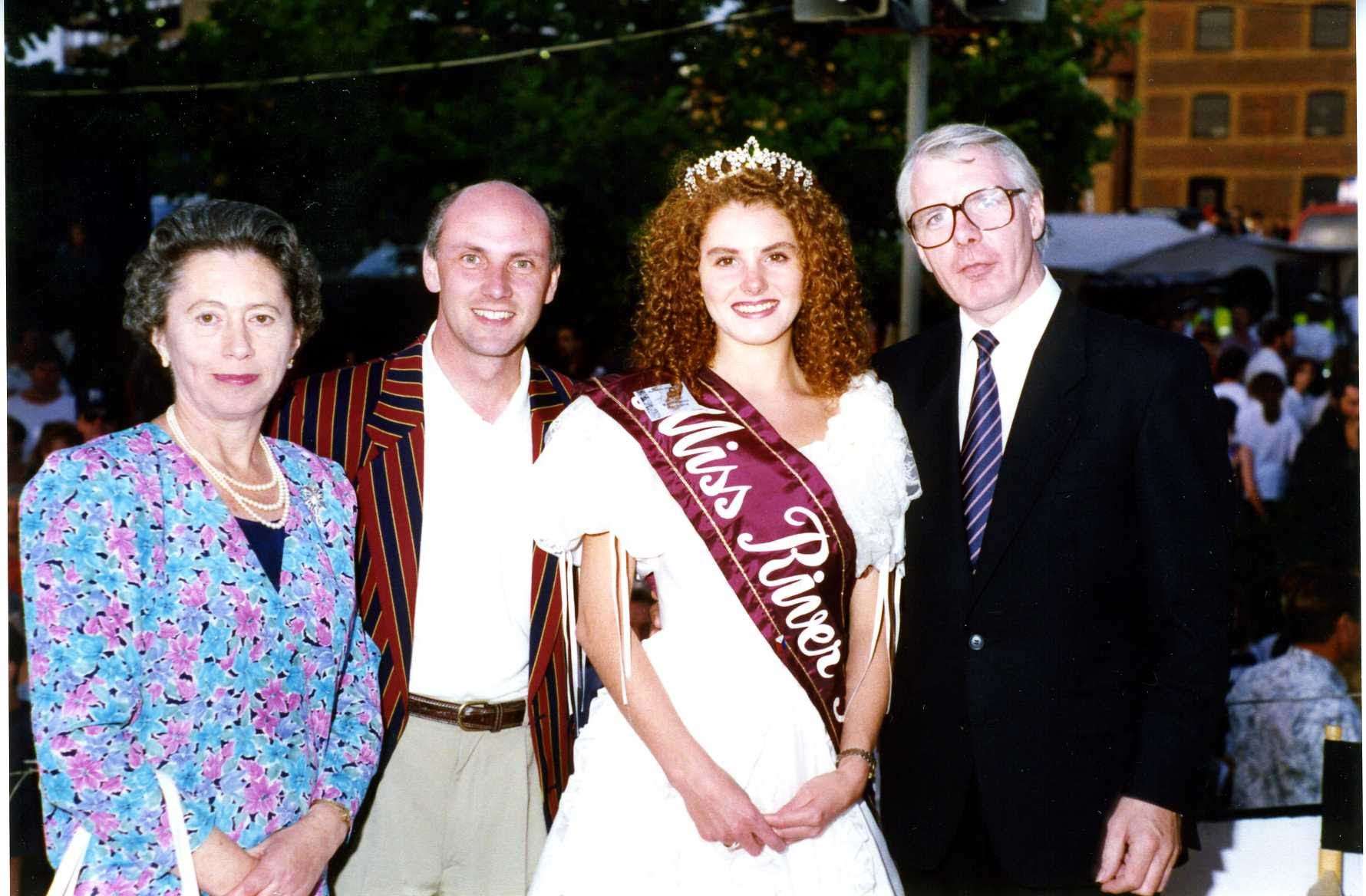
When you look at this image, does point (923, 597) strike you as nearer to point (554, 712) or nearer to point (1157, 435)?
point (1157, 435)

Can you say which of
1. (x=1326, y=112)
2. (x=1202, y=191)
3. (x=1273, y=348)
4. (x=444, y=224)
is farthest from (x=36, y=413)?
(x=1202, y=191)

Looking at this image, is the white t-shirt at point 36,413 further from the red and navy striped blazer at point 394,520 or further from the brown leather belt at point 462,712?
A: the brown leather belt at point 462,712

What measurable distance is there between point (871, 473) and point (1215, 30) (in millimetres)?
10707

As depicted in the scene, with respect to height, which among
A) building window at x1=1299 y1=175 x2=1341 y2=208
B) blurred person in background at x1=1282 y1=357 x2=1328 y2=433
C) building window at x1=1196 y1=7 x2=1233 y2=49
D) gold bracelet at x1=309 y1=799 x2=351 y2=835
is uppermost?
building window at x1=1196 y1=7 x2=1233 y2=49

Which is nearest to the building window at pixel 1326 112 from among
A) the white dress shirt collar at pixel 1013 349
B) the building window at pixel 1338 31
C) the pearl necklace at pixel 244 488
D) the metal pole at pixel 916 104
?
the building window at pixel 1338 31

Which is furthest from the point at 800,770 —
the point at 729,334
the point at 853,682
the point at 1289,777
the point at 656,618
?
the point at 1289,777

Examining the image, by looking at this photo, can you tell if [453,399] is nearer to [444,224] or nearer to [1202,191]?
[444,224]

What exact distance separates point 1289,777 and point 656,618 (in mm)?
2753

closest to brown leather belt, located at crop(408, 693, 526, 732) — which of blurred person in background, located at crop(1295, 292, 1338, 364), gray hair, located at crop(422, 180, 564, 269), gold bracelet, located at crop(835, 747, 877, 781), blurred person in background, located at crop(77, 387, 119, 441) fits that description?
gold bracelet, located at crop(835, 747, 877, 781)

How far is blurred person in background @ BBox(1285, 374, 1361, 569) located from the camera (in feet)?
17.7

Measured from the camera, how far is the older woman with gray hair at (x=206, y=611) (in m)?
1.87

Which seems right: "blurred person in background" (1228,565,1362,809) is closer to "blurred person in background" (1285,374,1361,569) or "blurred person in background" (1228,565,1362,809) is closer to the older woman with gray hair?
"blurred person in background" (1285,374,1361,569)

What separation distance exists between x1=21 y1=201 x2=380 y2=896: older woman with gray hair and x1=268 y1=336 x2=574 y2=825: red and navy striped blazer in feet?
0.77

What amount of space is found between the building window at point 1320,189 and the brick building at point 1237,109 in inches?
1.4
